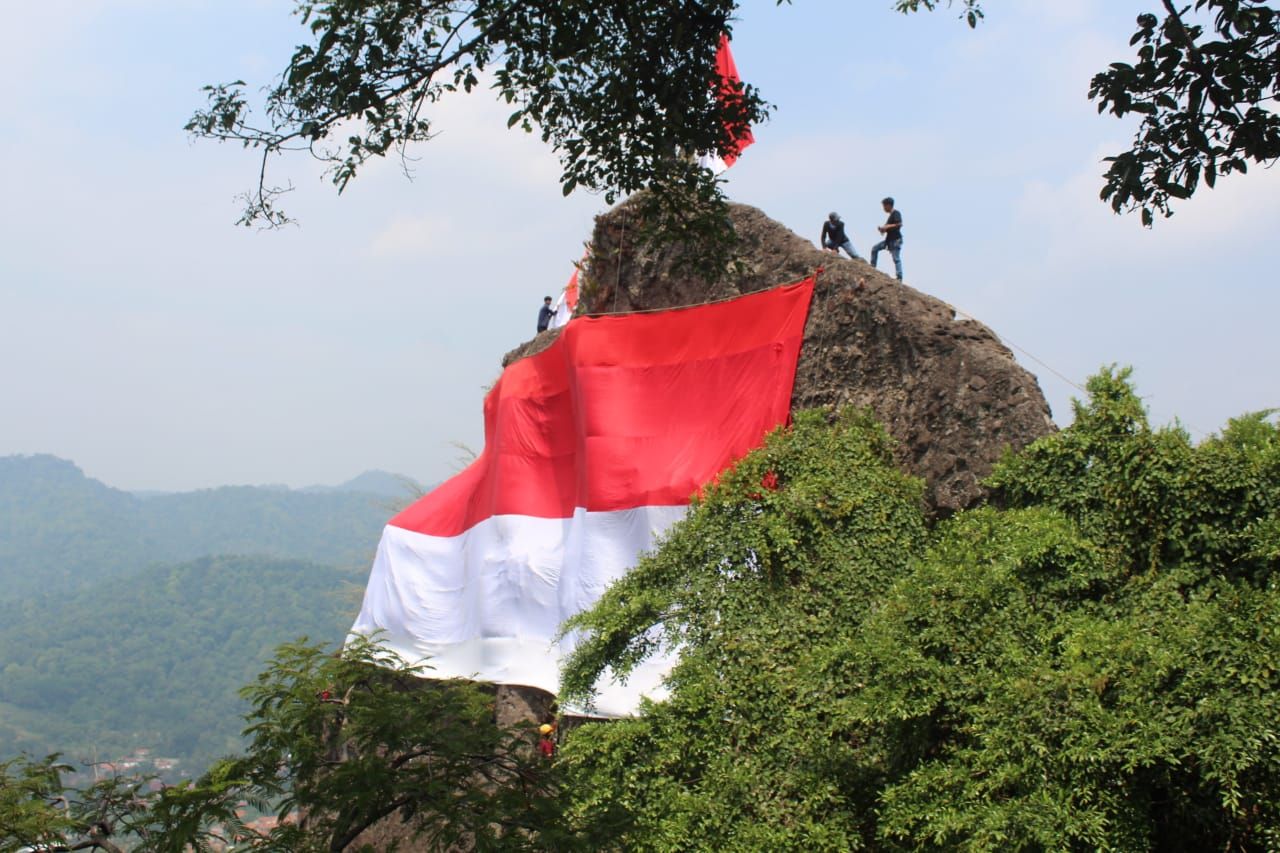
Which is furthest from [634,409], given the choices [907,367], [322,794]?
[322,794]

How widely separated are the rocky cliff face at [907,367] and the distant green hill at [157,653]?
98.7 m

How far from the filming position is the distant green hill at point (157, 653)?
124m

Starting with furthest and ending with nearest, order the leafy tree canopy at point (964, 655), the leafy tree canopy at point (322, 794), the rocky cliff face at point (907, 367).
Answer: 1. the rocky cliff face at point (907, 367)
2. the leafy tree canopy at point (964, 655)
3. the leafy tree canopy at point (322, 794)

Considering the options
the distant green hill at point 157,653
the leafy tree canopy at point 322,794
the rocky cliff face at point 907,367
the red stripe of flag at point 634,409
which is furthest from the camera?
the distant green hill at point 157,653

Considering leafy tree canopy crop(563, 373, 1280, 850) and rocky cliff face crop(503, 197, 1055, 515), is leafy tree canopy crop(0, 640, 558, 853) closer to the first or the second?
leafy tree canopy crop(563, 373, 1280, 850)

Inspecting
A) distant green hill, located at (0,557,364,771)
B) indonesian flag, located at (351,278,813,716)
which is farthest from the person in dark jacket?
distant green hill, located at (0,557,364,771)

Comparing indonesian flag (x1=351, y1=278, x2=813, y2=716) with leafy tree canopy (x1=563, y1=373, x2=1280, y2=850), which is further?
indonesian flag (x1=351, y1=278, x2=813, y2=716)

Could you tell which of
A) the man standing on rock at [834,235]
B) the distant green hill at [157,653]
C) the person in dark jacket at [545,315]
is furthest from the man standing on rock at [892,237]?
the distant green hill at [157,653]

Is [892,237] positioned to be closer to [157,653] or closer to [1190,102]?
[1190,102]

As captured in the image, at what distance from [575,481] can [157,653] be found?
150 m

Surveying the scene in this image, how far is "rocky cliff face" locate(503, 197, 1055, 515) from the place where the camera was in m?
9.70

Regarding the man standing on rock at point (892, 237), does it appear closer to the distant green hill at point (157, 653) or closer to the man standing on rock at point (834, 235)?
the man standing on rock at point (834, 235)

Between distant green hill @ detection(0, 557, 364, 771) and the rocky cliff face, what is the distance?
98700 millimetres

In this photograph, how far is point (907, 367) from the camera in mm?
10500
